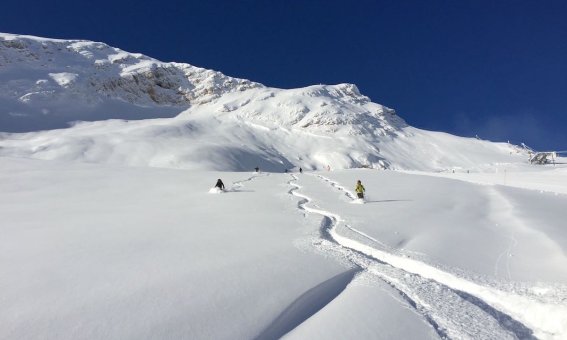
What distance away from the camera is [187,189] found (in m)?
20.2

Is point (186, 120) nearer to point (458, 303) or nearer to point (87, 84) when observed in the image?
point (87, 84)

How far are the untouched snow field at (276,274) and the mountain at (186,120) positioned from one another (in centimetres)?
4798

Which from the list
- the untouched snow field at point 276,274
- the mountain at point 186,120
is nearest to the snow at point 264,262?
the untouched snow field at point 276,274

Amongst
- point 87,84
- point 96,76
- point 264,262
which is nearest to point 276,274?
point 264,262

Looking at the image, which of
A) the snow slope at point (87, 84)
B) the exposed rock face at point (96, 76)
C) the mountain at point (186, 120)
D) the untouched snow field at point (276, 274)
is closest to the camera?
the untouched snow field at point (276, 274)

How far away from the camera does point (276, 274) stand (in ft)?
19.9

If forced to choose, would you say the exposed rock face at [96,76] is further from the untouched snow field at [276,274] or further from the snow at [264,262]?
the untouched snow field at [276,274]

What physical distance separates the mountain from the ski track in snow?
169 ft

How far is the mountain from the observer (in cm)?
6500

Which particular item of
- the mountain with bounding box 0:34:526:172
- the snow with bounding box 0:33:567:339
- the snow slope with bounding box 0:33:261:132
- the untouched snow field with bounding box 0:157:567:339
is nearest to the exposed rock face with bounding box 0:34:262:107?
the snow slope with bounding box 0:33:261:132

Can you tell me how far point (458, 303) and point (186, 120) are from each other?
96.8m

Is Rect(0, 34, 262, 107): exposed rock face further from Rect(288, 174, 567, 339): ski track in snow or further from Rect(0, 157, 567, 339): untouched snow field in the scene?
Rect(288, 174, 567, 339): ski track in snow

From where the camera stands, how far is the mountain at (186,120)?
6500 centimetres

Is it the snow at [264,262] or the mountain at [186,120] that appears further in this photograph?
the mountain at [186,120]
